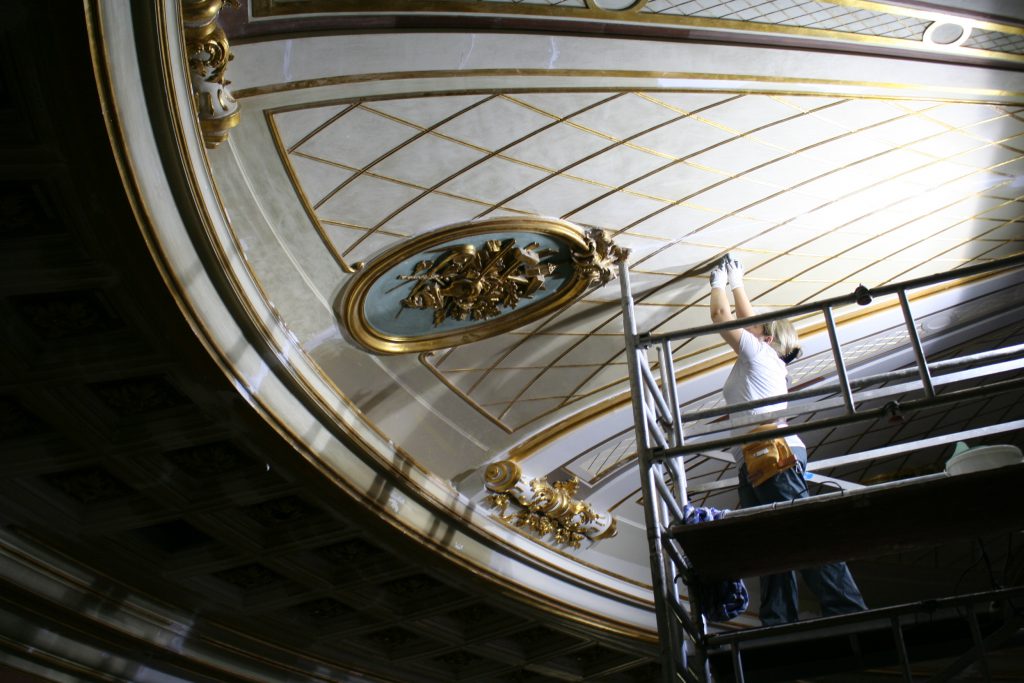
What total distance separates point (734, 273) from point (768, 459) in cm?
245

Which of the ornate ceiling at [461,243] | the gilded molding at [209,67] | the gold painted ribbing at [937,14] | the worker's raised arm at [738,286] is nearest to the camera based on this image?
the gilded molding at [209,67]

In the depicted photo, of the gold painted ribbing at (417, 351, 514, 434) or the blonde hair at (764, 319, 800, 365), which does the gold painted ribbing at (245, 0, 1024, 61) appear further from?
the gold painted ribbing at (417, 351, 514, 434)

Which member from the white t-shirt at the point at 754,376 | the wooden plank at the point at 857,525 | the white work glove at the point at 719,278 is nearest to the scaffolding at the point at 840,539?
the wooden plank at the point at 857,525

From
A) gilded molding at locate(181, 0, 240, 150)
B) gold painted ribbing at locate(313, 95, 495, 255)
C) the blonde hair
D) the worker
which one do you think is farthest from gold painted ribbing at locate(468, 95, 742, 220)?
gilded molding at locate(181, 0, 240, 150)

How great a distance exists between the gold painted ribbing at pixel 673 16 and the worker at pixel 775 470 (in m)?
1.91

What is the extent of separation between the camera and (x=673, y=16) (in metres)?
5.66

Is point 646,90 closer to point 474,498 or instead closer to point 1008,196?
point 1008,196

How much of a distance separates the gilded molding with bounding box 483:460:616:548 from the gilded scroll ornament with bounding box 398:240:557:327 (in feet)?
6.79

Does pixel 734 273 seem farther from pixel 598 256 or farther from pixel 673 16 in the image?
pixel 673 16

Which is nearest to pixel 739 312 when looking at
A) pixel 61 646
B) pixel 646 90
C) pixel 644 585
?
pixel 646 90

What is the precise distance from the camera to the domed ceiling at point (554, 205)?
5.73 metres

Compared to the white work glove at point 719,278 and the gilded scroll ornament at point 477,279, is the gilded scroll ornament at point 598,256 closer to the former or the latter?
the gilded scroll ornament at point 477,279

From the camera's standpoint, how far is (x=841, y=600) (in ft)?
17.2

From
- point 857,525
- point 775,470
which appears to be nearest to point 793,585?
point 775,470
